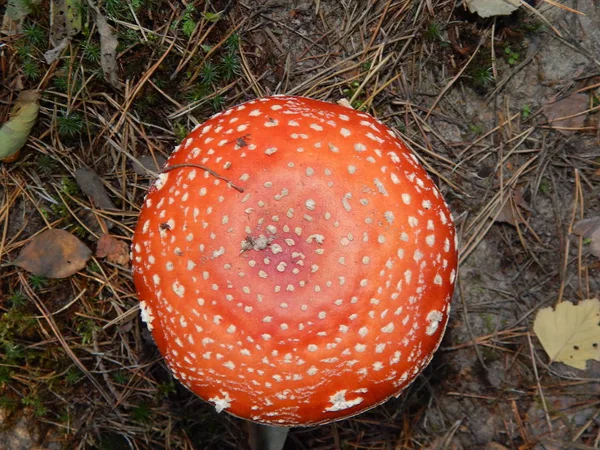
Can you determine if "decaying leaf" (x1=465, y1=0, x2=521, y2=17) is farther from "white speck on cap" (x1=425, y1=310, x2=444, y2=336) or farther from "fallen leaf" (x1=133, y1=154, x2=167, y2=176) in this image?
"fallen leaf" (x1=133, y1=154, x2=167, y2=176)

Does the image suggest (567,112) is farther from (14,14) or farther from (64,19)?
(14,14)

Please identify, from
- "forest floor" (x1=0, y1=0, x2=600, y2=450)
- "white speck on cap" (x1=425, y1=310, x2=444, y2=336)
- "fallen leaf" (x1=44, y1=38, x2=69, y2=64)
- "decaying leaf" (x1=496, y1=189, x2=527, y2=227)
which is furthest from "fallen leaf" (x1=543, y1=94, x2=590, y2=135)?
"fallen leaf" (x1=44, y1=38, x2=69, y2=64)

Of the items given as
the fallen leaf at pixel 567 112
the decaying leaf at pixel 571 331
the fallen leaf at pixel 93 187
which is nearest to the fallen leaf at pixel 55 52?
the fallen leaf at pixel 93 187

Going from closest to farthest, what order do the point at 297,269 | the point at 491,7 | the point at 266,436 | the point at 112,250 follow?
the point at 297,269 → the point at 491,7 → the point at 266,436 → the point at 112,250

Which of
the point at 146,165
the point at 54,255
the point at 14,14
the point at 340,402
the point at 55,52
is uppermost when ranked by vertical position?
the point at 14,14

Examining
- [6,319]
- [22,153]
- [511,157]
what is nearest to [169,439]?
[6,319]

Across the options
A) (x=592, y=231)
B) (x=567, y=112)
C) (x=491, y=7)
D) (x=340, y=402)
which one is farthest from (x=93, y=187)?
(x=592, y=231)

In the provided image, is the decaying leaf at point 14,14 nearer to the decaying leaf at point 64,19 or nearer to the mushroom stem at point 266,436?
the decaying leaf at point 64,19
